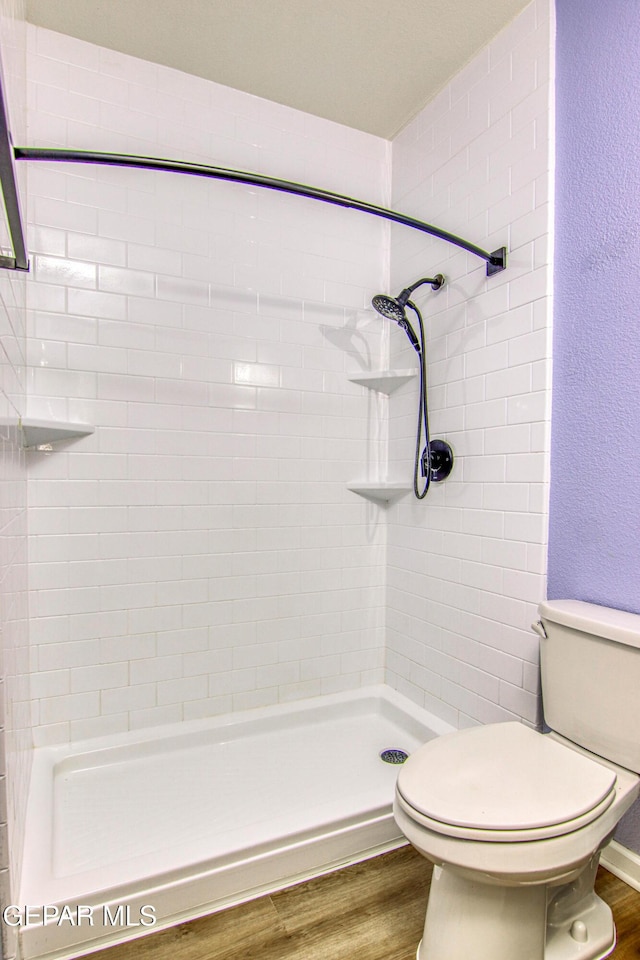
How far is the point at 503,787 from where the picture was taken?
1.15 metres

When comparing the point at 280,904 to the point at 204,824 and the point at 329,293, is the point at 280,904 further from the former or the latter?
the point at 329,293

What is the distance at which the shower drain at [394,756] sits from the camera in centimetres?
192

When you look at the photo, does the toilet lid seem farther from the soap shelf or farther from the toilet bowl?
the soap shelf

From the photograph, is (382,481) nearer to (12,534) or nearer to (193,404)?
(193,404)

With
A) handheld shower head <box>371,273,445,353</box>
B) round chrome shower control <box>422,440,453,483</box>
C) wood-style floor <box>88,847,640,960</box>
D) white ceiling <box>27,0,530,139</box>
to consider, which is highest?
white ceiling <box>27,0,530,139</box>

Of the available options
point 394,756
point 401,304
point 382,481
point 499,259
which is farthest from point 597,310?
point 394,756

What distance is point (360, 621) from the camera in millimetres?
2355

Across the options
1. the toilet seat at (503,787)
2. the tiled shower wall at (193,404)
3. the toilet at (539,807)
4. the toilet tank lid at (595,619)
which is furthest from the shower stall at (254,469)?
the toilet seat at (503,787)

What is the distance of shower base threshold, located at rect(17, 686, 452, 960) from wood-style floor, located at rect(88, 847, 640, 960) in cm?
4

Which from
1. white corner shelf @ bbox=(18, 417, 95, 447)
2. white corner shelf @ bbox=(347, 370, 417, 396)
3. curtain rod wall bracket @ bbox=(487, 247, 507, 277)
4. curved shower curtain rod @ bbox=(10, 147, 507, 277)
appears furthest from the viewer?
white corner shelf @ bbox=(347, 370, 417, 396)

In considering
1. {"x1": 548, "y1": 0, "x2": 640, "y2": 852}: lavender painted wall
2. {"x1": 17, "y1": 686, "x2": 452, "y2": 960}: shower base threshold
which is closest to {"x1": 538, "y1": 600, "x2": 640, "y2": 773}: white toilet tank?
{"x1": 548, "y1": 0, "x2": 640, "y2": 852}: lavender painted wall

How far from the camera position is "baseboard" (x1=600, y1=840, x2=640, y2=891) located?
140 cm

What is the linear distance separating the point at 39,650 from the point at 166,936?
3.22 feet

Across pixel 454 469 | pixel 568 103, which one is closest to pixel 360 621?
pixel 454 469
